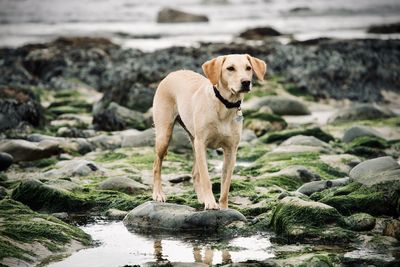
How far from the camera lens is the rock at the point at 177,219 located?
312 inches

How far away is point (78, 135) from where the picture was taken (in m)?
16.3

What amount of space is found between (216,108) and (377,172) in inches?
88.6

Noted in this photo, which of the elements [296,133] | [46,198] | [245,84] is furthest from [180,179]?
[296,133]

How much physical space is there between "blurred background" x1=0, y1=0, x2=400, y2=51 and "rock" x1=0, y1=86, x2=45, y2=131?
14093 mm

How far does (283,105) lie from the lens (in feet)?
65.3

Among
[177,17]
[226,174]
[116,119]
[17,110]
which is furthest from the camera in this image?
[177,17]

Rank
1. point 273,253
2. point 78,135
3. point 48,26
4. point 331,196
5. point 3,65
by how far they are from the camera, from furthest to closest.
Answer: point 48,26
point 3,65
point 78,135
point 331,196
point 273,253

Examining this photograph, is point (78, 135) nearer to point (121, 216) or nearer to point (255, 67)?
point (121, 216)

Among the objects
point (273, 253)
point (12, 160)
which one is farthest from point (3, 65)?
point (273, 253)

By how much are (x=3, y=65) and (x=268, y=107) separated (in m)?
12.3

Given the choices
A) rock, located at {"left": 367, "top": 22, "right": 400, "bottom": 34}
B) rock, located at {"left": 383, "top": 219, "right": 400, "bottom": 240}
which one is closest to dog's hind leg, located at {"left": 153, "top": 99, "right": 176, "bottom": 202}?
rock, located at {"left": 383, "top": 219, "right": 400, "bottom": 240}

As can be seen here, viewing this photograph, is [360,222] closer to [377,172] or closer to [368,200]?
[368,200]

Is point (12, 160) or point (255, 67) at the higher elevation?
point (255, 67)

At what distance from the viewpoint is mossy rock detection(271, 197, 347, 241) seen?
24.1 feet
